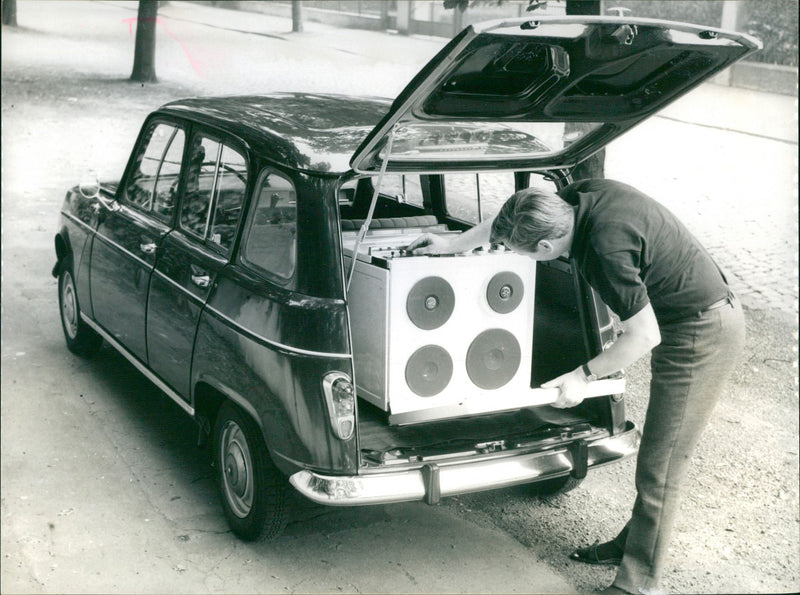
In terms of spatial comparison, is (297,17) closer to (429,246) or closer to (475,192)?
(475,192)

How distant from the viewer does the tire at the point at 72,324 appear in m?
5.87

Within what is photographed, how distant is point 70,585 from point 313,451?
119 cm

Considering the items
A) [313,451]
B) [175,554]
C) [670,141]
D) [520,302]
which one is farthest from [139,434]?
[670,141]

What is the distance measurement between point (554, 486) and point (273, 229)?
1.95 meters

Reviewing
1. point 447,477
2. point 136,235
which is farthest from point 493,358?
point 136,235

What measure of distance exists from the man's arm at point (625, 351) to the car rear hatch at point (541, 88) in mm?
991

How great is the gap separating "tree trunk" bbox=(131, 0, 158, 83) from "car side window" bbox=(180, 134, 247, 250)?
6.09 metres

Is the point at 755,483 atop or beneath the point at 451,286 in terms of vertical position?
beneath

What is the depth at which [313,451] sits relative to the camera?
342cm

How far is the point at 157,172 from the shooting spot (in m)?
4.89

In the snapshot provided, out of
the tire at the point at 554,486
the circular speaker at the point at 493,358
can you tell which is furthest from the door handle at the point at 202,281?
the tire at the point at 554,486

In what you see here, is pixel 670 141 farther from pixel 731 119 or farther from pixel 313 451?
pixel 313 451

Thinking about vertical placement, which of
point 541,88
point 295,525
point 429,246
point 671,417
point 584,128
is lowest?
point 295,525

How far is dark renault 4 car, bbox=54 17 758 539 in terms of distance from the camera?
134 inches
